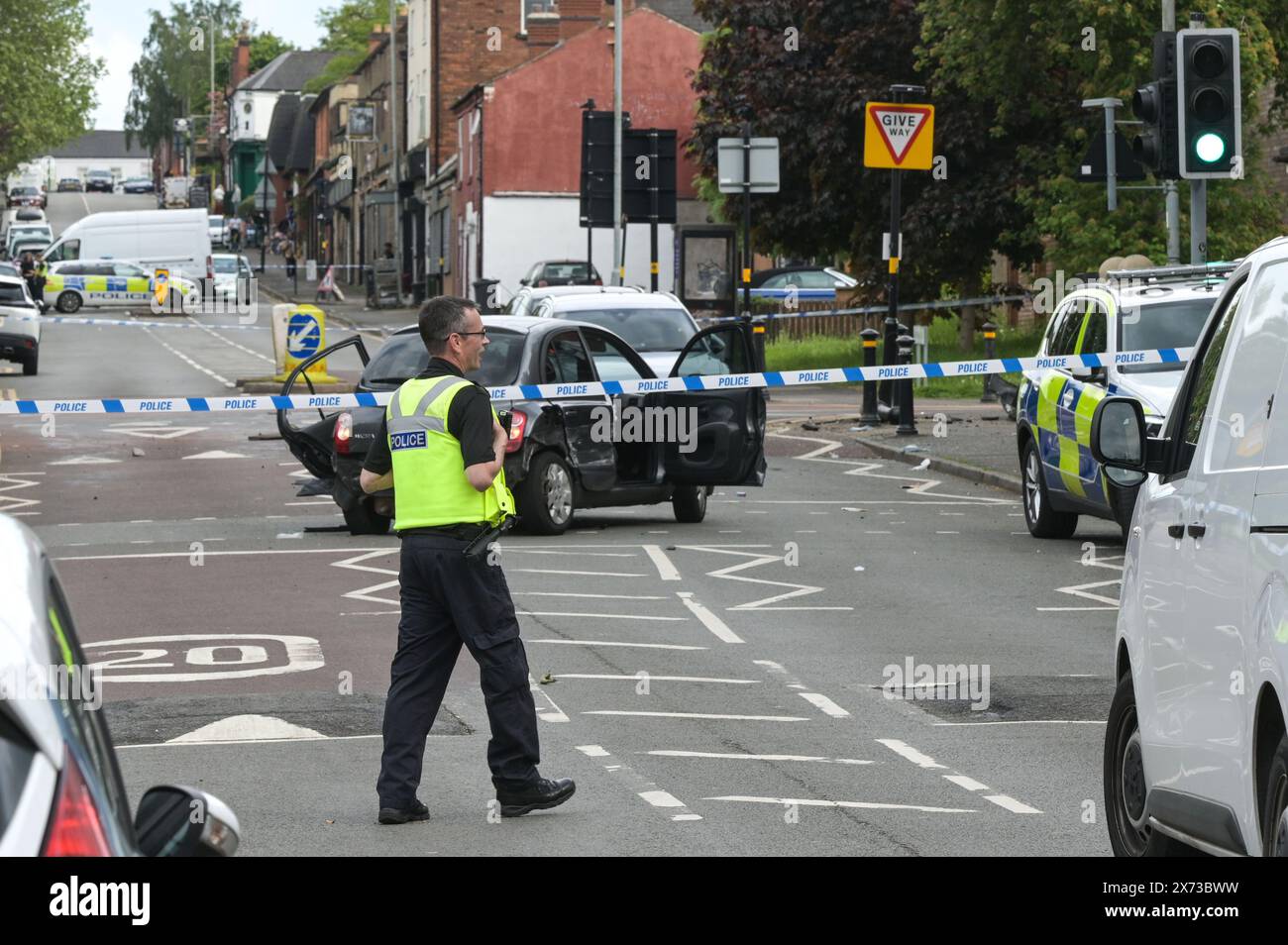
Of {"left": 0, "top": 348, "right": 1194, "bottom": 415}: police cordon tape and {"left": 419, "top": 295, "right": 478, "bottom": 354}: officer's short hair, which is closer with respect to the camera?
{"left": 419, "top": 295, "right": 478, "bottom": 354}: officer's short hair

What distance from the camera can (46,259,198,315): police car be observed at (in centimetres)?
6594

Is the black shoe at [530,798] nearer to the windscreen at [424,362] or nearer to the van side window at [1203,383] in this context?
the van side window at [1203,383]

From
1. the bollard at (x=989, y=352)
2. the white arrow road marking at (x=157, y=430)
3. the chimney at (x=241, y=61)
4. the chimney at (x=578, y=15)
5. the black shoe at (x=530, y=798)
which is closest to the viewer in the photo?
the black shoe at (x=530, y=798)

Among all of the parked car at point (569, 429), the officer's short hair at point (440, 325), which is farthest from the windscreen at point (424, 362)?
the officer's short hair at point (440, 325)

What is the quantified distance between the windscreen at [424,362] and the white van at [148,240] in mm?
55612

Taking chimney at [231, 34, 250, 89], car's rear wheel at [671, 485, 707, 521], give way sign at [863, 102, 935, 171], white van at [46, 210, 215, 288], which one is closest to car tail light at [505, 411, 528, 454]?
car's rear wheel at [671, 485, 707, 521]

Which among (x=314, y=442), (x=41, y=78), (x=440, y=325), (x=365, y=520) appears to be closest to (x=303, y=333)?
(x=365, y=520)

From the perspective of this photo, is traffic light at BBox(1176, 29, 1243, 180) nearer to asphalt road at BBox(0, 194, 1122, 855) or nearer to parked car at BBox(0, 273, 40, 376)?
asphalt road at BBox(0, 194, 1122, 855)

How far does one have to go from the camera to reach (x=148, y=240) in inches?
2872

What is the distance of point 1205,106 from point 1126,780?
33.7ft

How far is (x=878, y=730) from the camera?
10.1m

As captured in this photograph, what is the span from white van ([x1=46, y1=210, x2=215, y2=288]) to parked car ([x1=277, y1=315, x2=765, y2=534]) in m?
55.7

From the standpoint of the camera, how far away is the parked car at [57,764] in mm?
2729

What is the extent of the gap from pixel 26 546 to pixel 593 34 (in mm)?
63445
